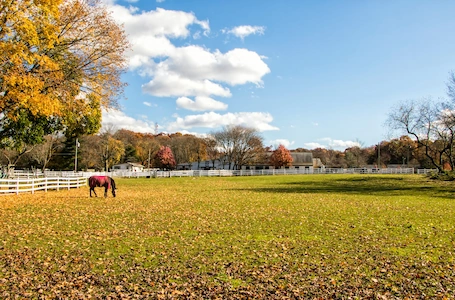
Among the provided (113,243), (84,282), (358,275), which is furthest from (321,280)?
(113,243)

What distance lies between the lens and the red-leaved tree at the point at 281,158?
3219 inches

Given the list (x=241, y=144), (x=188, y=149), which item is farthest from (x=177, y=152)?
(x=241, y=144)

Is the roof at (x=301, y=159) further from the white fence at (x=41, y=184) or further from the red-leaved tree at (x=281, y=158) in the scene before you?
the white fence at (x=41, y=184)

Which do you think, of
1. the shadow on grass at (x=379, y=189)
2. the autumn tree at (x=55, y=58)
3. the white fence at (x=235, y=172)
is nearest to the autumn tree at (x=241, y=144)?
the white fence at (x=235, y=172)

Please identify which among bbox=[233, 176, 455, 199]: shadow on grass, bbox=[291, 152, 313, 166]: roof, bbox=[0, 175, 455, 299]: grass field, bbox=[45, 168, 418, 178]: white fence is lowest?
bbox=[233, 176, 455, 199]: shadow on grass

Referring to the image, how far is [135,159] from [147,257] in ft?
298

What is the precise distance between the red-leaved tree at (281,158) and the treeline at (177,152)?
0.33m

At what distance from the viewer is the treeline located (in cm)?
6750

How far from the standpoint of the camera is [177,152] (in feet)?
327

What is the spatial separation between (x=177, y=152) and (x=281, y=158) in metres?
33.2

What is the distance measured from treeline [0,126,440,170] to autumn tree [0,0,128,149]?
35.4 metres

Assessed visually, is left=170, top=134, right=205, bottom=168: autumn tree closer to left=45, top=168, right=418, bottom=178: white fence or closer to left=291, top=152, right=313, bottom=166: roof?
left=291, top=152, right=313, bottom=166: roof

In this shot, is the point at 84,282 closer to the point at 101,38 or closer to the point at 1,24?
the point at 1,24

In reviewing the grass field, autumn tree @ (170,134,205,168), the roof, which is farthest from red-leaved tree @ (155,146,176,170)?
the grass field
